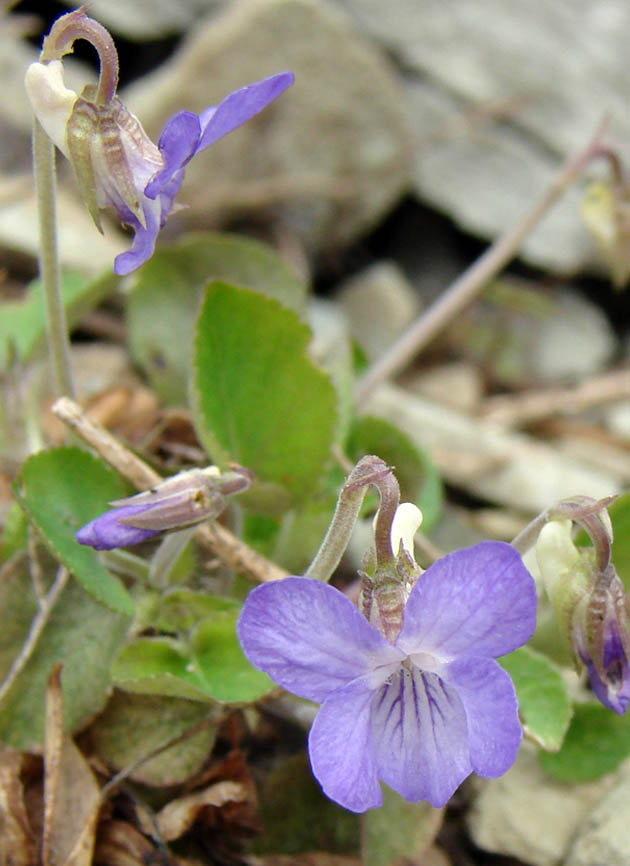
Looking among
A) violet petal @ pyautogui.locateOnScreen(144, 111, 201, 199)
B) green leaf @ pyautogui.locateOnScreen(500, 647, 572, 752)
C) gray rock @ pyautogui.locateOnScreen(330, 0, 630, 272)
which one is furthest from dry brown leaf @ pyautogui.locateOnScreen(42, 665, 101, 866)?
gray rock @ pyautogui.locateOnScreen(330, 0, 630, 272)

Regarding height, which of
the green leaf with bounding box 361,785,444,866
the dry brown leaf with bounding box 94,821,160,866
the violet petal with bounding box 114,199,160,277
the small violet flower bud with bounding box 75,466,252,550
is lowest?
the green leaf with bounding box 361,785,444,866

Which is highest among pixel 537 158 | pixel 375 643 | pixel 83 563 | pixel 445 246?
pixel 375 643

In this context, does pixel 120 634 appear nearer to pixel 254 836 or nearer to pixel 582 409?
pixel 254 836

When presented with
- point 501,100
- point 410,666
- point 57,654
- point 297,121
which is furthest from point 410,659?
point 501,100

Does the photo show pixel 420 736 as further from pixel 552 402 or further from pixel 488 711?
pixel 552 402

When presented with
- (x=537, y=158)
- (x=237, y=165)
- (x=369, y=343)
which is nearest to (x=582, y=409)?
(x=369, y=343)

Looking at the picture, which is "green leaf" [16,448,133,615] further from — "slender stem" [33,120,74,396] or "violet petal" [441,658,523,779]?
"violet petal" [441,658,523,779]
